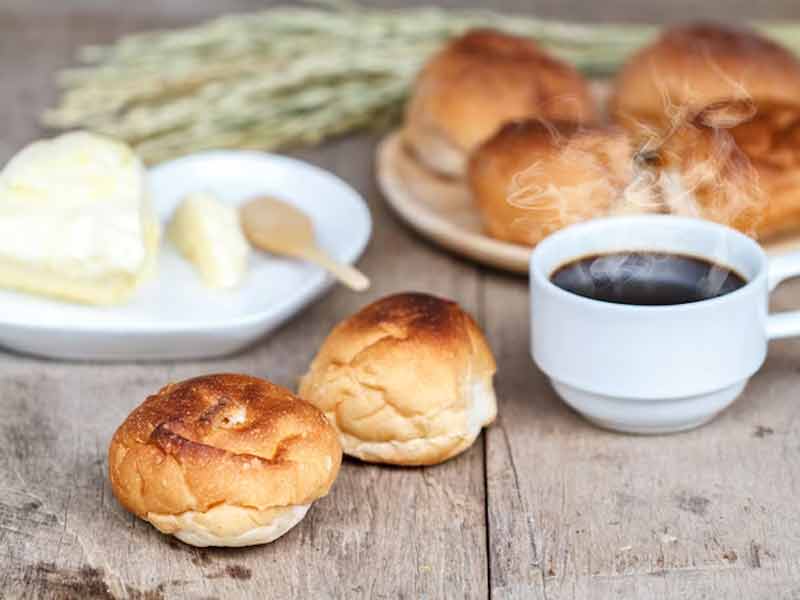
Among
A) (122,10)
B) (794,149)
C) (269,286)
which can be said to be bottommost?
(122,10)

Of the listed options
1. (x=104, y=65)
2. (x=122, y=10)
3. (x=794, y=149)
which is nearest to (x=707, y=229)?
(x=794, y=149)

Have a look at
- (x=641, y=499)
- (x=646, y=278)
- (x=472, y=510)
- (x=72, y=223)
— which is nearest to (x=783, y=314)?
(x=646, y=278)

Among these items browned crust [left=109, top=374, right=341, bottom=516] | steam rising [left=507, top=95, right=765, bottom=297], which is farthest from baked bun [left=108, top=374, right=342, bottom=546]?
steam rising [left=507, top=95, right=765, bottom=297]

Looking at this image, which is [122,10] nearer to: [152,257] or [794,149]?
[152,257]

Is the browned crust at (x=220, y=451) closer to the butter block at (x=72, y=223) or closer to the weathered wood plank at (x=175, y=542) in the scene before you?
the weathered wood plank at (x=175, y=542)

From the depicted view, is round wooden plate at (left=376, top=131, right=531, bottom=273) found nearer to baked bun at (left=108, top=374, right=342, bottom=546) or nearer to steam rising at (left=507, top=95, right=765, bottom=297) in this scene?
steam rising at (left=507, top=95, right=765, bottom=297)

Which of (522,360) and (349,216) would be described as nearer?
(522,360)

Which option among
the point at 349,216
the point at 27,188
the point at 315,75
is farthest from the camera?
the point at 315,75

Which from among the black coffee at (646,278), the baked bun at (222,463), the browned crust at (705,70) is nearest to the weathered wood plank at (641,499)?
the black coffee at (646,278)
